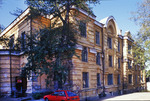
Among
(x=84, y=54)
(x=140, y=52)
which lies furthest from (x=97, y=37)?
(x=140, y=52)

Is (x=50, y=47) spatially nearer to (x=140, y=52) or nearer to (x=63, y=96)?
(x=63, y=96)

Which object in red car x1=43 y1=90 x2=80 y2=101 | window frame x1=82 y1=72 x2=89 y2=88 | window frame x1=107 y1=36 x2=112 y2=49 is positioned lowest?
red car x1=43 y1=90 x2=80 y2=101

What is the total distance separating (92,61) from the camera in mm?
20000

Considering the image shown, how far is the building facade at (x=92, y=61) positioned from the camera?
17.6 m

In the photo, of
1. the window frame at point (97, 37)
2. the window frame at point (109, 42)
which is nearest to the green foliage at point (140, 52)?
the window frame at point (109, 42)

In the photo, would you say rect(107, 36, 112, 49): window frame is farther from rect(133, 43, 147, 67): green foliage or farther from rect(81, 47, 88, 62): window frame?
rect(81, 47, 88, 62): window frame

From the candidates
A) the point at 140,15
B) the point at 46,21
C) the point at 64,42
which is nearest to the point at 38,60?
the point at 64,42

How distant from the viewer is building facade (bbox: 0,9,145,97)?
1761 cm

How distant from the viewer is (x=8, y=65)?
18.4 m

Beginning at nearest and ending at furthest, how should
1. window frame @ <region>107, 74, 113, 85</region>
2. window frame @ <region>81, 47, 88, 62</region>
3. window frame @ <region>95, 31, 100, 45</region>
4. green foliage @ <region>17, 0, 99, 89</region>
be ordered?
green foliage @ <region>17, 0, 99, 89</region> → window frame @ <region>81, 47, 88, 62</region> → window frame @ <region>95, 31, 100, 45</region> → window frame @ <region>107, 74, 113, 85</region>

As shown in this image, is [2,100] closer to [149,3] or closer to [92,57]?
[92,57]

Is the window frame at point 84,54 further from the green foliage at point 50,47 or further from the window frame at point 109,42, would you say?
the window frame at point 109,42

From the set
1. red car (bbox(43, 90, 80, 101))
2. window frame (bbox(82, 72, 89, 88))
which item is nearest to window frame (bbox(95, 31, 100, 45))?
window frame (bbox(82, 72, 89, 88))

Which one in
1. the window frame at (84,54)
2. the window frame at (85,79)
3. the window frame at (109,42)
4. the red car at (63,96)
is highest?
the window frame at (109,42)
